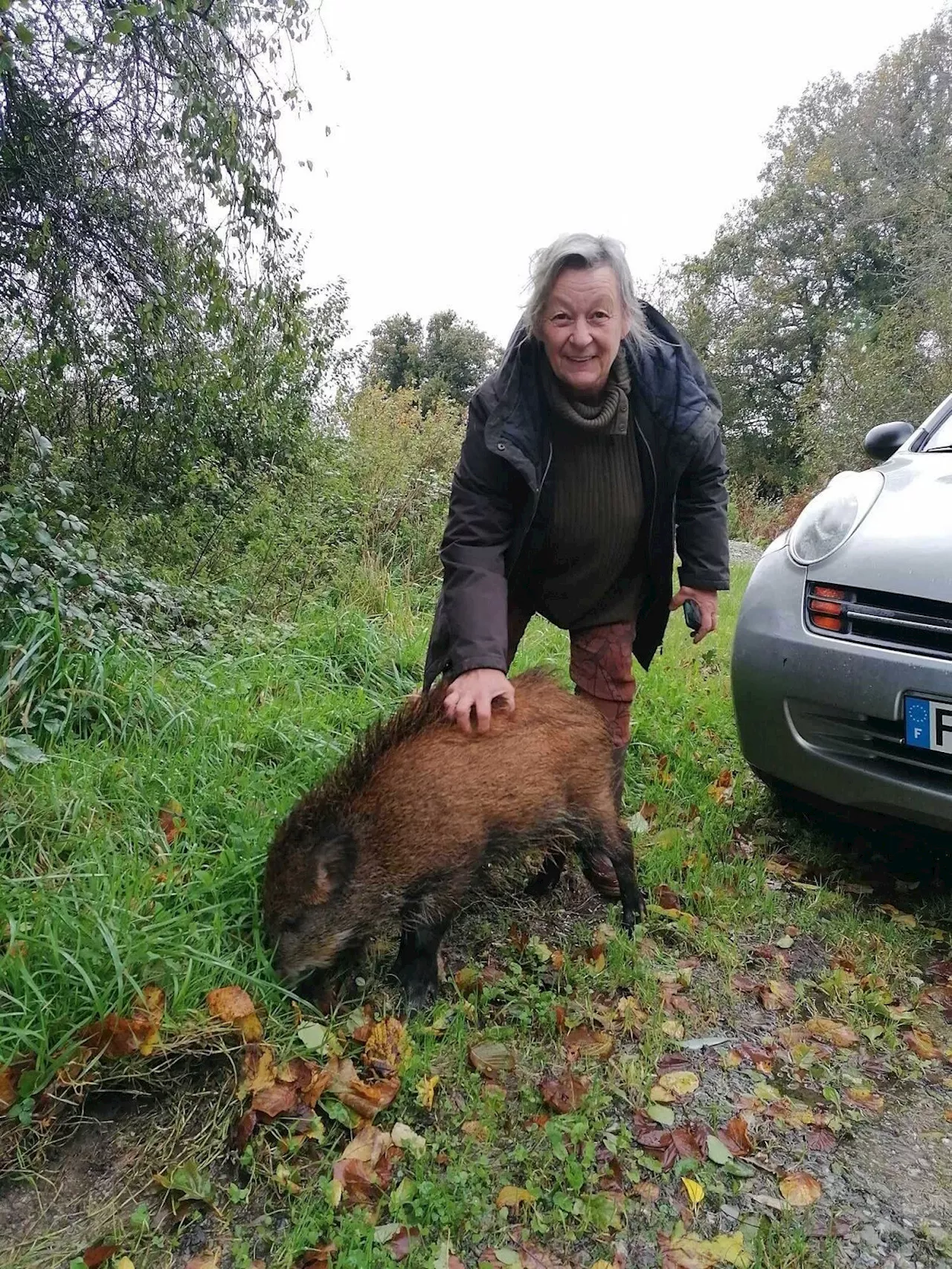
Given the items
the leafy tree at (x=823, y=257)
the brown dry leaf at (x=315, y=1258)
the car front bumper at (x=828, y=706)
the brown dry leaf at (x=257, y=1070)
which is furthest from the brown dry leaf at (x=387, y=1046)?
the leafy tree at (x=823, y=257)

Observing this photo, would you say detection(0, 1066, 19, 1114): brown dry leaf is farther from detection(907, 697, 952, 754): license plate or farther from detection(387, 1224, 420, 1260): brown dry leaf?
detection(907, 697, 952, 754): license plate

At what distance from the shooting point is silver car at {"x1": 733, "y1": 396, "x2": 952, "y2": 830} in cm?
268

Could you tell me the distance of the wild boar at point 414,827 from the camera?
2.37 metres

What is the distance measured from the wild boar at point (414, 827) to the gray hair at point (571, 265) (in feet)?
3.99

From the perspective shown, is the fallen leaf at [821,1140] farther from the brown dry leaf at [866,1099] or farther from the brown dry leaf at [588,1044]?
the brown dry leaf at [588,1044]

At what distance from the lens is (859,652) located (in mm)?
2785

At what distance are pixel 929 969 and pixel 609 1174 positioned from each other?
4.76 feet

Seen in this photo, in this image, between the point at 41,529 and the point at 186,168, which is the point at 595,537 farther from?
the point at 186,168

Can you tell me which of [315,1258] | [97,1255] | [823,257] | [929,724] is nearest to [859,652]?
[929,724]

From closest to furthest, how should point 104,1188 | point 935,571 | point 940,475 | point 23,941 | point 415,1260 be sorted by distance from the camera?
point 415,1260, point 104,1188, point 23,941, point 935,571, point 940,475

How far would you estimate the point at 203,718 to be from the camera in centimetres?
350

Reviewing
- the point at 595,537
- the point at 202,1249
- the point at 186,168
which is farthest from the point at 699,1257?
the point at 186,168

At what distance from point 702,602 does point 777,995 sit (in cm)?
130

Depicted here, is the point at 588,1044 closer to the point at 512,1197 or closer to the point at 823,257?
the point at 512,1197
